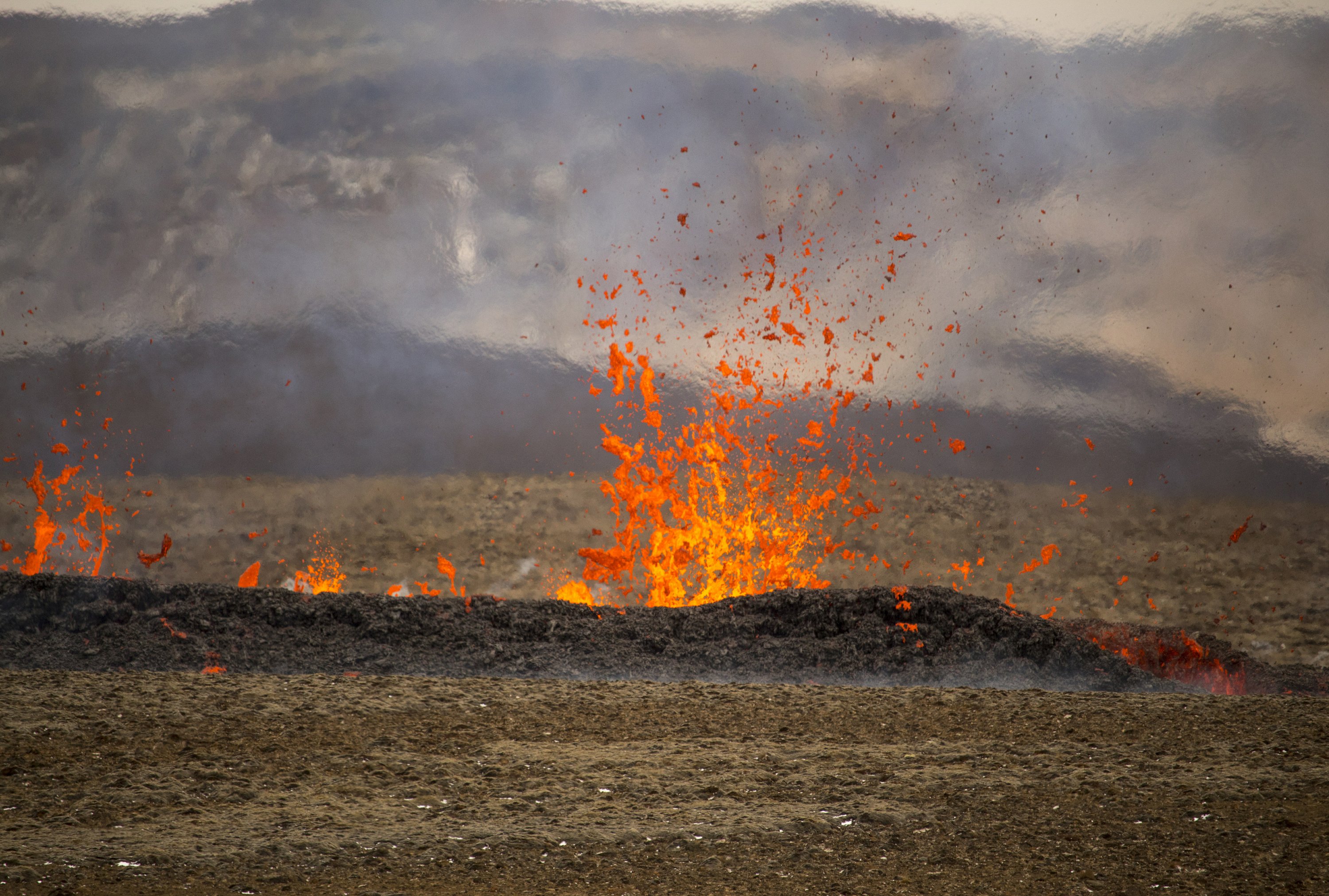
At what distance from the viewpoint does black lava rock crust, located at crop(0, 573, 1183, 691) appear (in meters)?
6.89

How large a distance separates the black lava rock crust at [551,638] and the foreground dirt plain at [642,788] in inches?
31.9

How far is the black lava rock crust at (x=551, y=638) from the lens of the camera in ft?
22.6

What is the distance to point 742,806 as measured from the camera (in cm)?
425

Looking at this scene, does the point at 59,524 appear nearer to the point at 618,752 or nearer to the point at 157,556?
the point at 157,556

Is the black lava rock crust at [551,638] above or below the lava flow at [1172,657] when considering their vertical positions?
→ above

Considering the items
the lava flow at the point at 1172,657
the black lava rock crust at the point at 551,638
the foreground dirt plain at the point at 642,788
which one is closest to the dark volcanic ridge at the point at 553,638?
the black lava rock crust at the point at 551,638

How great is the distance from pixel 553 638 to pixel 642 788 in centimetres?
295

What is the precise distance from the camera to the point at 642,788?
446 centimetres

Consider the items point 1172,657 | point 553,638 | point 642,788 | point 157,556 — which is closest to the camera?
point 642,788

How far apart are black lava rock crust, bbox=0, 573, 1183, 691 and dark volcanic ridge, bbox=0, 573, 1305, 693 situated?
1 centimetres

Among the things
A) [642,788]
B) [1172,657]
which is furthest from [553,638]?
[1172,657]

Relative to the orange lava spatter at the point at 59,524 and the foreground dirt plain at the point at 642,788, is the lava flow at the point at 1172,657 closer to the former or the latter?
the foreground dirt plain at the point at 642,788

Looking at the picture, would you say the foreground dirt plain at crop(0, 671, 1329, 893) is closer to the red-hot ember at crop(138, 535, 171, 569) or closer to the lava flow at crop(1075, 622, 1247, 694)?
the lava flow at crop(1075, 622, 1247, 694)

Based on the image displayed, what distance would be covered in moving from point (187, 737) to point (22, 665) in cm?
247
